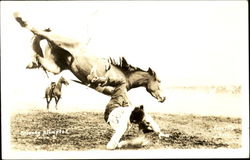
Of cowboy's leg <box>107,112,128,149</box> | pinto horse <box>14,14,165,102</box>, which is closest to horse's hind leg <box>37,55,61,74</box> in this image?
pinto horse <box>14,14,165,102</box>

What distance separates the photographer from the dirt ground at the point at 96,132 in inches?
121

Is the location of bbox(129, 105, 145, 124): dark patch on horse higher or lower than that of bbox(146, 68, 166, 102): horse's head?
lower

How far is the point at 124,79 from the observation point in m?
3.19

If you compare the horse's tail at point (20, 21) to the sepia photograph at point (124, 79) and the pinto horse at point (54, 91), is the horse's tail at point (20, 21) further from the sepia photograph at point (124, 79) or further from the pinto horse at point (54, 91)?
the pinto horse at point (54, 91)

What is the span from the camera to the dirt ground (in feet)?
10.1

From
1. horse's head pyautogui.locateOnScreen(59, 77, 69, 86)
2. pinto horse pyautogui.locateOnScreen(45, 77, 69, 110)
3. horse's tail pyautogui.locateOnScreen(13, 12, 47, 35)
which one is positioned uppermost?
horse's tail pyautogui.locateOnScreen(13, 12, 47, 35)

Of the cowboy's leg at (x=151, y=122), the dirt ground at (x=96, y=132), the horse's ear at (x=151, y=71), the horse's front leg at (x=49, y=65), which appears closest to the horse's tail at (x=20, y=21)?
the horse's front leg at (x=49, y=65)

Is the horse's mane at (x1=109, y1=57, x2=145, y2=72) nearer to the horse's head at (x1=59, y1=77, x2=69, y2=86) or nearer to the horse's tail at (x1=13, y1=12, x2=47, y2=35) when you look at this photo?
the horse's head at (x1=59, y1=77, x2=69, y2=86)

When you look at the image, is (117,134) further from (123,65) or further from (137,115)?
(123,65)

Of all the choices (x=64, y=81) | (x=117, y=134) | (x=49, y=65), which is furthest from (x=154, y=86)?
(x=49, y=65)

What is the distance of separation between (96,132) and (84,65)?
1.47ft

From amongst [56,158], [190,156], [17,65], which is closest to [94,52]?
[17,65]

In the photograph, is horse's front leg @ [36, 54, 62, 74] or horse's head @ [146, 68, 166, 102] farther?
horse's head @ [146, 68, 166, 102]

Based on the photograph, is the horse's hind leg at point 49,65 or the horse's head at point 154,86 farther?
the horse's head at point 154,86
